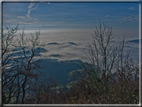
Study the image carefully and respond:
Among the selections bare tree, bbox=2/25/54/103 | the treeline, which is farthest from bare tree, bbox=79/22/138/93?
bare tree, bbox=2/25/54/103

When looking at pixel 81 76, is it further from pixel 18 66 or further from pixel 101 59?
pixel 18 66

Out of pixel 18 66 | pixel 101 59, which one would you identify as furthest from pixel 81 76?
pixel 18 66

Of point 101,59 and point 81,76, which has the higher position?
point 101,59

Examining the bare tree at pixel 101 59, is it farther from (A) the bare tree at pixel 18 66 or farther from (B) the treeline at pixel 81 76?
(A) the bare tree at pixel 18 66

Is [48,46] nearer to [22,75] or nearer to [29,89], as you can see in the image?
[22,75]

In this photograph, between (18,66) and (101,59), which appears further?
(101,59)

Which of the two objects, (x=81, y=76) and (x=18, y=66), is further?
(x=81, y=76)

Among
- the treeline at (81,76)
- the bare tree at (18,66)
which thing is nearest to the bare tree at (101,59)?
the treeline at (81,76)

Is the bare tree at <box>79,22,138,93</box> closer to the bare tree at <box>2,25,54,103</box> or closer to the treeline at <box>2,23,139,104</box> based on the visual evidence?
the treeline at <box>2,23,139,104</box>
